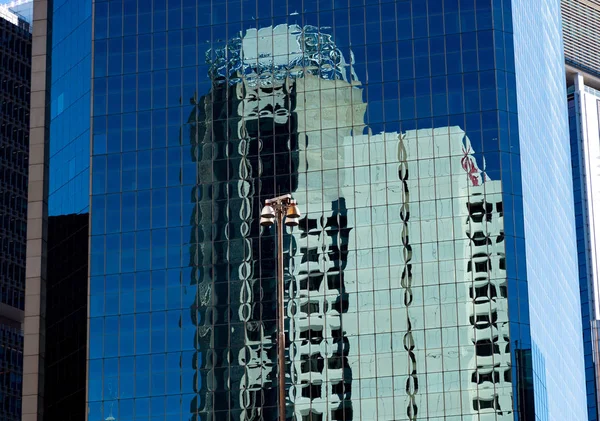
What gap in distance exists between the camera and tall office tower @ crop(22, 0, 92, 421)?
143 m

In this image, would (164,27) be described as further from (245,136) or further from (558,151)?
(558,151)

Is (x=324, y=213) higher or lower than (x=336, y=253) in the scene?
higher

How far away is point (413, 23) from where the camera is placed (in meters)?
139

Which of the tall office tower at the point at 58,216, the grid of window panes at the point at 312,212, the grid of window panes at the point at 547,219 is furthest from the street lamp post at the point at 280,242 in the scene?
the tall office tower at the point at 58,216

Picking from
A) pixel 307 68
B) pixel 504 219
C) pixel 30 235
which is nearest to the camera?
pixel 504 219

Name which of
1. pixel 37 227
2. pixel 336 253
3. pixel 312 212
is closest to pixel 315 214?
pixel 312 212

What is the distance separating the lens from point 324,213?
444 ft

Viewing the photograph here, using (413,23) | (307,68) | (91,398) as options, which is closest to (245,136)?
(307,68)

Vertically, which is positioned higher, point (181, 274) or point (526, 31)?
point (526, 31)

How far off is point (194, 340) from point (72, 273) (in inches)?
691

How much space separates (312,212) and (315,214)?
411mm

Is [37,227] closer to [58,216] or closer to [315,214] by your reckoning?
[58,216]

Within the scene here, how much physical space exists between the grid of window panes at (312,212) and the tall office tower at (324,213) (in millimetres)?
183

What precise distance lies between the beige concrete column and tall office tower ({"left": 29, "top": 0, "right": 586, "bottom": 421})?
38.2ft
